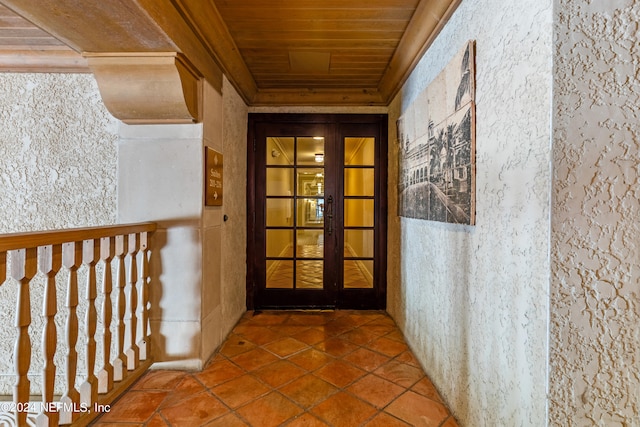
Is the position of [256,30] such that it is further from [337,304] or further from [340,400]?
[337,304]

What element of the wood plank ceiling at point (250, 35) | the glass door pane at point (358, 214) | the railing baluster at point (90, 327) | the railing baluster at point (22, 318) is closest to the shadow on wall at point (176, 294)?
the railing baluster at point (90, 327)

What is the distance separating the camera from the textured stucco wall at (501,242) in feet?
2.84

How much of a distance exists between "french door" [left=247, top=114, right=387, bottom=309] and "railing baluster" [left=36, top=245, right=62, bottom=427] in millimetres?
1865

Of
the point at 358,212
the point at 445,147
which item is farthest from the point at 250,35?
the point at 358,212

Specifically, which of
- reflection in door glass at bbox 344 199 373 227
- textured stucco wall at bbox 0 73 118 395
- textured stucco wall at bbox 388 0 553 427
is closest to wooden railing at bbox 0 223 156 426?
textured stucco wall at bbox 0 73 118 395

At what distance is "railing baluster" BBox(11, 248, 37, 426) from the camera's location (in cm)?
104

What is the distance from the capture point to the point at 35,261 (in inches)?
42.8

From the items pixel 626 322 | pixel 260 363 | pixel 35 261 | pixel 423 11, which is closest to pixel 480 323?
pixel 626 322

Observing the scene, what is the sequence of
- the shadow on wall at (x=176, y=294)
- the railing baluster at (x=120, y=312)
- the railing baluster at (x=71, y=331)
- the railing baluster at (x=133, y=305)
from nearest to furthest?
the railing baluster at (x=71, y=331), the railing baluster at (x=120, y=312), the railing baluster at (x=133, y=305), the shadow on wall at (x=176, y=294)

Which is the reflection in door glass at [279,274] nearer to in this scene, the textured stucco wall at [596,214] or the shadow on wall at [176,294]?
the shadow on wall at [176,294]

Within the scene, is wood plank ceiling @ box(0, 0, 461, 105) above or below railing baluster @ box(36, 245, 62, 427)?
above

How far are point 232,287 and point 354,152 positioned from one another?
1.86 meters

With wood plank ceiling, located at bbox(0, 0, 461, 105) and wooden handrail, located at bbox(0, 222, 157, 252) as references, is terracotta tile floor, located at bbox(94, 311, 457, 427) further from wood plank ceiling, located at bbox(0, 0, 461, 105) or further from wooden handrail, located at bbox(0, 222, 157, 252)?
wood plank ceiling, located at bbox(0, 0, 461, 105)

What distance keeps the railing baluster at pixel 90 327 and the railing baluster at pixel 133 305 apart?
247mm
